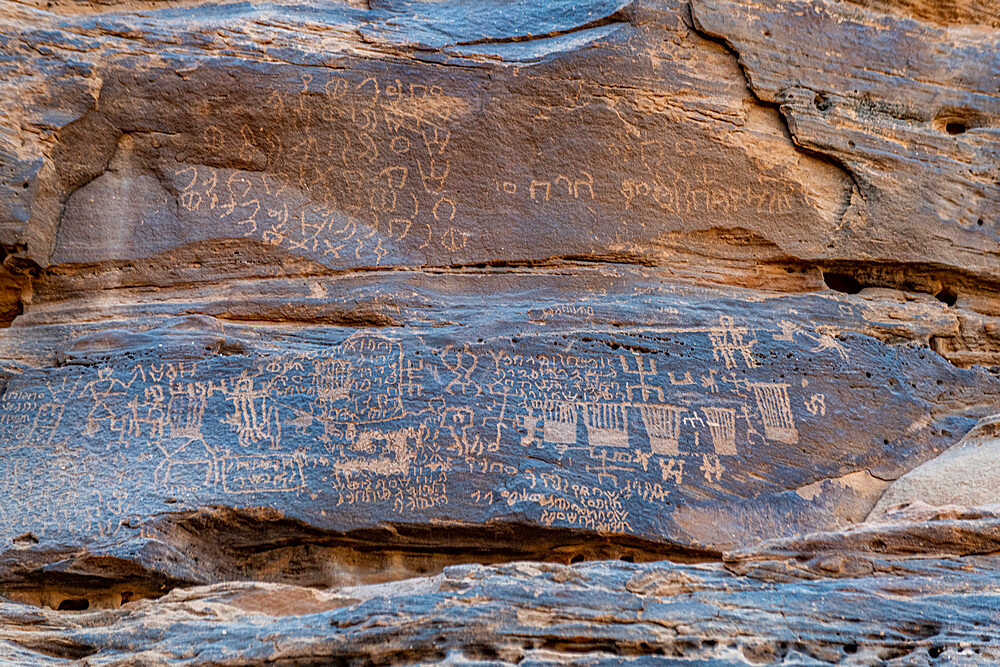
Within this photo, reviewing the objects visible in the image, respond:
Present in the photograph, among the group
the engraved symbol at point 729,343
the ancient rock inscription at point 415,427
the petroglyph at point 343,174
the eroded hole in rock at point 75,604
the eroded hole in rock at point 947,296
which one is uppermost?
the petroglyph at point 343,174

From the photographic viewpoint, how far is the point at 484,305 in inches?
212

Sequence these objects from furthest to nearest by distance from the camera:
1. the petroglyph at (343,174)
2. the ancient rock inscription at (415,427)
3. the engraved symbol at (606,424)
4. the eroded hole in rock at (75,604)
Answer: the petroglyph at (343,174) < the engraved symbol at (606,424) < the ancient rock inscription at (415,427) < the eroded hole in rock at (75,604)

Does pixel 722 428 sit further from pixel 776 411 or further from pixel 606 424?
pixel 606 424

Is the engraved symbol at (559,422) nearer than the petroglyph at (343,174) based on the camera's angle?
Yes

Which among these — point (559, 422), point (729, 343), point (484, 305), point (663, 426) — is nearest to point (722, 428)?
point (663, 426)

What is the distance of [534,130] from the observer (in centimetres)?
570

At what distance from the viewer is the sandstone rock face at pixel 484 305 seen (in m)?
4.48

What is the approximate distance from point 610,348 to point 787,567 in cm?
170

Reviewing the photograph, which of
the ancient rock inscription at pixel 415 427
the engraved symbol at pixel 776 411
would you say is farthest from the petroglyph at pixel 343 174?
the engraved symbol at pixel 776 411

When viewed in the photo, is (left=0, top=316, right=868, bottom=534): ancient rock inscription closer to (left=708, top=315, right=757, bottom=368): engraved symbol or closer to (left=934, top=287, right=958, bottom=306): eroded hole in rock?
(left=708, top=315, right=757, bottom=368): engraved symbol

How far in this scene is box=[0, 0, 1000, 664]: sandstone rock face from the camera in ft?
14.7

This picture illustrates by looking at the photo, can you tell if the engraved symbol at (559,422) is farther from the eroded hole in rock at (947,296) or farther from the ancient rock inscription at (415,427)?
the eroded hole in rock at (947,296)

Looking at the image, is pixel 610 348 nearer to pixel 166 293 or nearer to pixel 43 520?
pixel 166 293

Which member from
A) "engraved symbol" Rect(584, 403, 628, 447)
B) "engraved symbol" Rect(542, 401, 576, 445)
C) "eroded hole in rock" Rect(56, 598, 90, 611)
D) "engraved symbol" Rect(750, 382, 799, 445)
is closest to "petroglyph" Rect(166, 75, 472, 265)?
"engraved symbol" Rect(542, 401, 576, 445)
